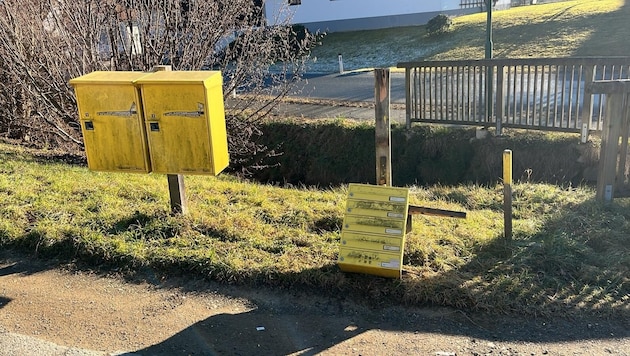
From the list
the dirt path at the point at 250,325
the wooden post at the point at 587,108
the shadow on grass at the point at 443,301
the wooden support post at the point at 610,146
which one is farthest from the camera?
the wooden post at the point at 587,108

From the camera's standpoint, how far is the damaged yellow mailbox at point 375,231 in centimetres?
399

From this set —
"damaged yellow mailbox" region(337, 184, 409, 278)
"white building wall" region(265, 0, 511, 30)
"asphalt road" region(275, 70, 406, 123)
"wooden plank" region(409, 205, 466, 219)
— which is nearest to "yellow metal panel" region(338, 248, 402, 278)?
"damaged yellow mailbox" region(337, 184, 409, 278)

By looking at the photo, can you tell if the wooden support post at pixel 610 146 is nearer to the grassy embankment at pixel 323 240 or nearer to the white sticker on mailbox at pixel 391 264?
the grassy embankment at pixel 323 240

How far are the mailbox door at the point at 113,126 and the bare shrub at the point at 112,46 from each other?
3344 millimetres

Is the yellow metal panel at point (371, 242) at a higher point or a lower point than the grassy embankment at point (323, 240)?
higher

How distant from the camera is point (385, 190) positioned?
166 inches

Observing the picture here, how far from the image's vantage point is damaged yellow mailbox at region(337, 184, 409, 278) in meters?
3.99

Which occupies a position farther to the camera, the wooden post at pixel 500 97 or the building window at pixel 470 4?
the building window at pixel 470 4

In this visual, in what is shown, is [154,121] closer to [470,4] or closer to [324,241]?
[324,241]

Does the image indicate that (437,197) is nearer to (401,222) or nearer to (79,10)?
(401,222)

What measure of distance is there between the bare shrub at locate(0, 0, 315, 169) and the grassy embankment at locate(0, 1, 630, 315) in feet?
7.03

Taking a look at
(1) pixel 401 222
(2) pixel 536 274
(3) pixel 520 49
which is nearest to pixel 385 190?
(1) pixel 401 222

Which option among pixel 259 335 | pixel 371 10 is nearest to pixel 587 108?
pixel 259 335

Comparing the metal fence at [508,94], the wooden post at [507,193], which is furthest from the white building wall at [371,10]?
the wooden post at [507,193]
